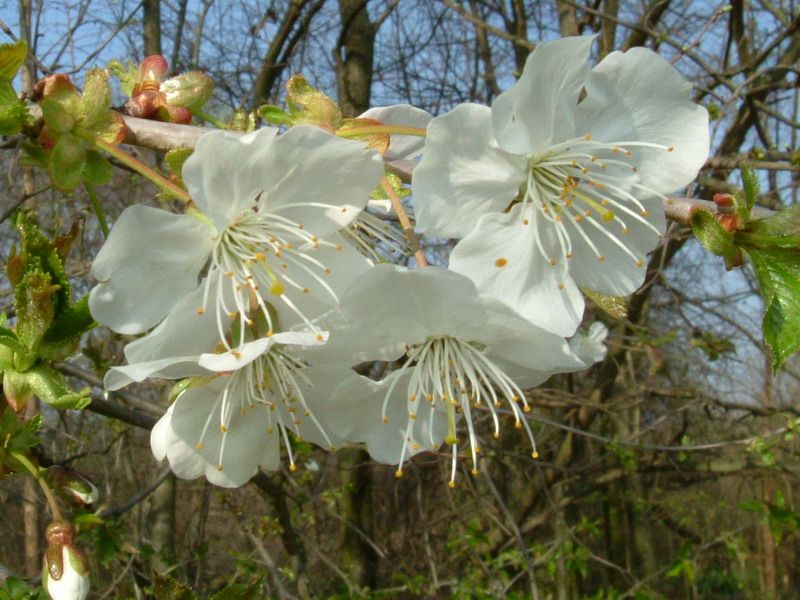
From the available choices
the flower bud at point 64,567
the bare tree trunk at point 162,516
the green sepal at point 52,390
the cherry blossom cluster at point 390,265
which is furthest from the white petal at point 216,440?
the bare tree trunk at point 162,516

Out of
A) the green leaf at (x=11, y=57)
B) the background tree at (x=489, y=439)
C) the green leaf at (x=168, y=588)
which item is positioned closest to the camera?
the green leaf at (x=11, y=57)

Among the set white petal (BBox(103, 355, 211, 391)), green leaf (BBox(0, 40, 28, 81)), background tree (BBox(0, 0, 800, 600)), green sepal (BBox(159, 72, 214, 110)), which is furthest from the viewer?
background tree (BBox(0, 0, 800, 600))

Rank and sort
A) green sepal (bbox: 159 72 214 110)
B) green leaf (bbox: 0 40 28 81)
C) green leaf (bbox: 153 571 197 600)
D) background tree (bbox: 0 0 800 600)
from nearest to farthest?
1. green leaf (bbox: 0 40 28 81)
2. green sepal (bbox: 159 72 214 110)
3. green leaf (bbox: 153 571 197 600)
4. background tree (bbox: 0 0 800 600)

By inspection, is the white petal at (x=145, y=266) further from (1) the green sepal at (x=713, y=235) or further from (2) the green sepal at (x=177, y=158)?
(1) the green sepal at (x=713, y=235)

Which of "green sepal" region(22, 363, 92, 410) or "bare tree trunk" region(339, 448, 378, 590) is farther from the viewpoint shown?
"bare tree trunk" region(339, 448, 378, 590)

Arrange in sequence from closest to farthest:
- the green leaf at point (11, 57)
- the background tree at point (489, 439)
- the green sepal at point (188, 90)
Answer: the green leaf at point (11, 57) → the green sepal at point (188, 90) → the background tree at point (489, 439)

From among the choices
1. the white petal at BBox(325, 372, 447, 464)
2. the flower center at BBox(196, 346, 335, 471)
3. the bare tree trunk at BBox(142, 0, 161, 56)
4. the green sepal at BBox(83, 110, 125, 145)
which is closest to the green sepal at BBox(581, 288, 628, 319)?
the white petal at BBox(325, 372, 447, 464)

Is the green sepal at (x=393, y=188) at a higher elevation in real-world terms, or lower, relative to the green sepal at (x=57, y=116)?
lower

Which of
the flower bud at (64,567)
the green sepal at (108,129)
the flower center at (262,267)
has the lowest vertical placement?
the flower bud at (64,567)

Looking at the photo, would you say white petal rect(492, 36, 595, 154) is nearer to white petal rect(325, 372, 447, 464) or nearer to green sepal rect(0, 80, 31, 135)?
white petal rect(325, 372, 447, 464)

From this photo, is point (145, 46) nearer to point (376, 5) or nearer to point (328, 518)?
point (376, 5)
